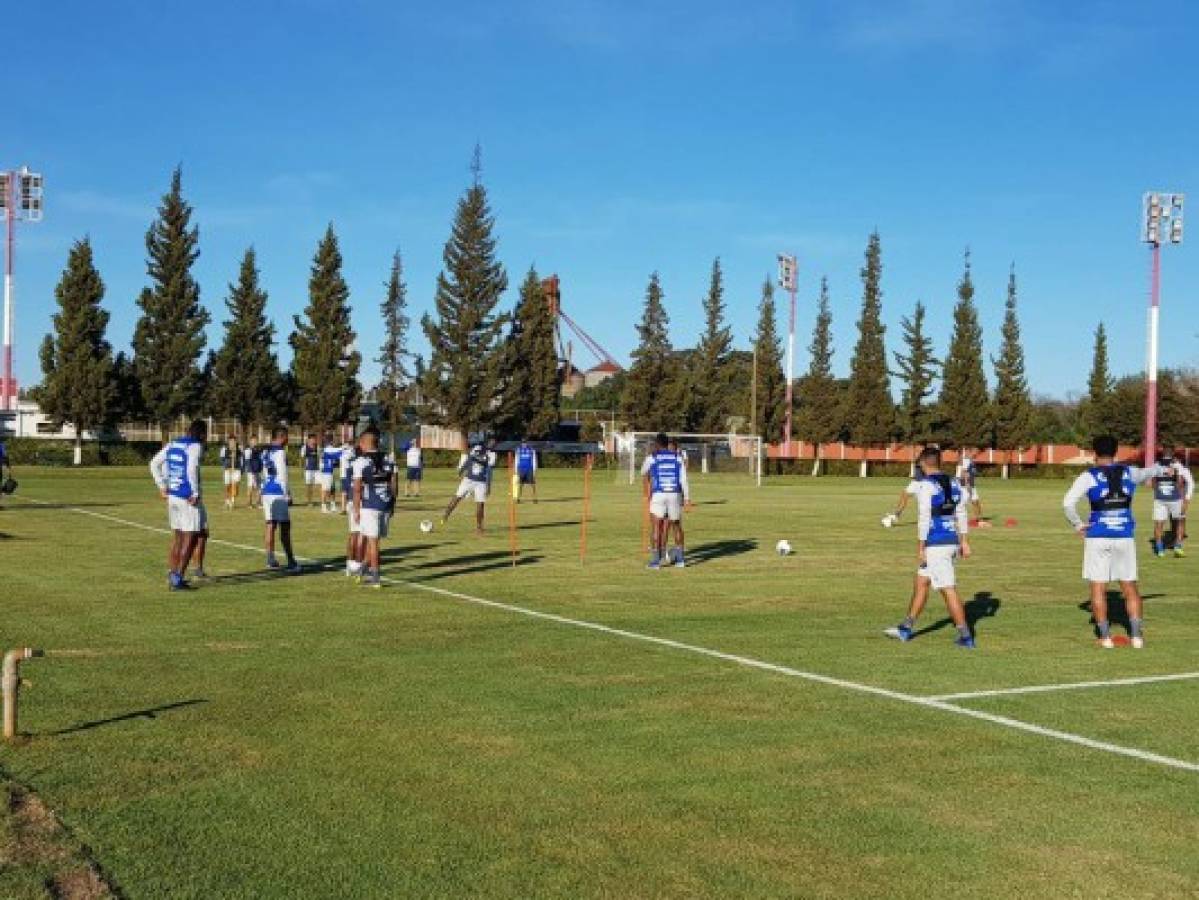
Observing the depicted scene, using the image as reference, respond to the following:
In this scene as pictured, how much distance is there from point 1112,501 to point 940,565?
183 cm

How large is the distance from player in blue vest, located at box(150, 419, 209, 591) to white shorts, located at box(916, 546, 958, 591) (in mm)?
8754

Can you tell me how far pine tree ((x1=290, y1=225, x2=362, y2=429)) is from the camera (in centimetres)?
7744

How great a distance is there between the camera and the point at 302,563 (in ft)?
61.3

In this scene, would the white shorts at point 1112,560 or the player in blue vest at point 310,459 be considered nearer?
the white shorts at point 1112,560

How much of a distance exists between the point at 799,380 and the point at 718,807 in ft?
328

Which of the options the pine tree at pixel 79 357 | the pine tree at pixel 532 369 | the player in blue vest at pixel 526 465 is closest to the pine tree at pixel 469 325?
the pine tree at pixel 532 369

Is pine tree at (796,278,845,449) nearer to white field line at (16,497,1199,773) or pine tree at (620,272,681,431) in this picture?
pine tree at (620,272,681,431)

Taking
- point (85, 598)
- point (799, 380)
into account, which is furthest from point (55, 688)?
point (799, 380)

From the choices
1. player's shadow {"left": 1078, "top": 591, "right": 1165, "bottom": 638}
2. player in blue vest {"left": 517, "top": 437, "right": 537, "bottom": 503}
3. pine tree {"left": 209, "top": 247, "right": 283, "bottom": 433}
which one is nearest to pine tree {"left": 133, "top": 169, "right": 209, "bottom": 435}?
pine tree {"left": 209, "top": 247, "right": 283, "bottom": 433}

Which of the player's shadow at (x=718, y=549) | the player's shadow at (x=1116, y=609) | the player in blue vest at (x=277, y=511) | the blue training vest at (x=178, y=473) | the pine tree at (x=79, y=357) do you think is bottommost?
the player's shadow at (x=718, y=549)

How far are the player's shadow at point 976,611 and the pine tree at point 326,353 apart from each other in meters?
65.3

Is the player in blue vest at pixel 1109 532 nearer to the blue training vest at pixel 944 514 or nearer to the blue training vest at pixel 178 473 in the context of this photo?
the blue training vest at pixel 944 514

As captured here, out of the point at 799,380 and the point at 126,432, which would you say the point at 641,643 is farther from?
the point at 799,380

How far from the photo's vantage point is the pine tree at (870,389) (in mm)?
90062
